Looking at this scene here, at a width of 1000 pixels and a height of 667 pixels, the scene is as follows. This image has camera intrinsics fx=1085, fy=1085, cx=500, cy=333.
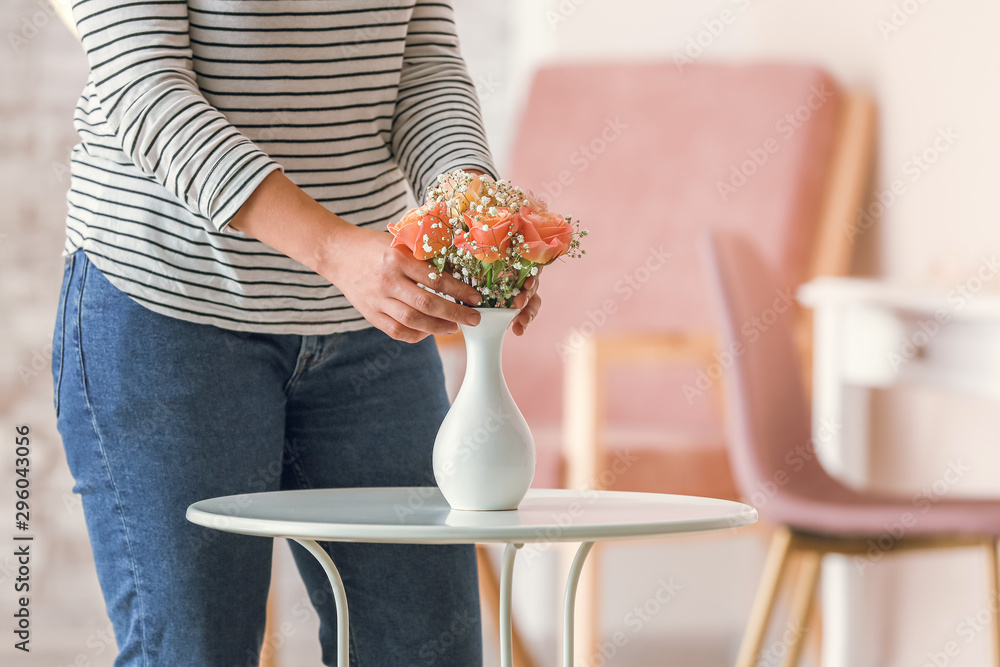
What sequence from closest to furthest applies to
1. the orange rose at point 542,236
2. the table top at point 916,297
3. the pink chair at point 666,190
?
the orange rose at point 542,236 → the table top at point 916,297 → the pink chair at point 666,190

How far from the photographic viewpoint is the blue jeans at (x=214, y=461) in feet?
2.60

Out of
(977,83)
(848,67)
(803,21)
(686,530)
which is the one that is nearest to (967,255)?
(977,83)

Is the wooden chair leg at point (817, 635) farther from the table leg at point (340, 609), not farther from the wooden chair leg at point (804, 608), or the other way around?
the table leg at point (340, 609)

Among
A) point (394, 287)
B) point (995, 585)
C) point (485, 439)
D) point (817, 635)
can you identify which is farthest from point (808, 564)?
point (394, 287)

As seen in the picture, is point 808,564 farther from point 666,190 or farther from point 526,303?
point 666,190

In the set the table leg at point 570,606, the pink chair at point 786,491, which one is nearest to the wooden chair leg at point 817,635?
the pink chair at point 786,491

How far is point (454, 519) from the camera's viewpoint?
706 millimetres

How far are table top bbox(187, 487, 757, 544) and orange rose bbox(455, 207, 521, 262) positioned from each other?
0.58ft

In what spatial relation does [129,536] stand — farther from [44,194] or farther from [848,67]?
[848,67]

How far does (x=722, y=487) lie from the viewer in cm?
186

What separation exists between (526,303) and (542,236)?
0.07m

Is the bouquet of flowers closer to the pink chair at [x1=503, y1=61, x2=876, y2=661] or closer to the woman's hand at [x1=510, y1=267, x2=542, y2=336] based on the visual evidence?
the woman's hand at [x1=510, y1=267, x2=542, y2=336]

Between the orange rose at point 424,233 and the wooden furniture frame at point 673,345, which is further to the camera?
the wooden furniture frame at point 673,345

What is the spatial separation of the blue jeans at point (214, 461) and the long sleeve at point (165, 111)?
0.37ft
